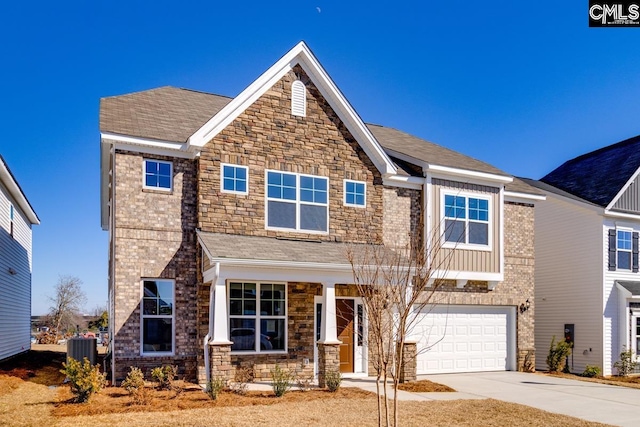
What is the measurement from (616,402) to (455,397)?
3720 millimetres

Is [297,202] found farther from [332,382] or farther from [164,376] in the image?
[164,376]

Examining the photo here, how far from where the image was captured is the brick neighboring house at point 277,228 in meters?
13.7

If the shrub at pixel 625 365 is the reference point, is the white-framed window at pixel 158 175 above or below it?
above

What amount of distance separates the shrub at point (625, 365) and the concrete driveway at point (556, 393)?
3.97 metres

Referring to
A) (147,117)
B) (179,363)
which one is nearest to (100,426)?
(179,363)

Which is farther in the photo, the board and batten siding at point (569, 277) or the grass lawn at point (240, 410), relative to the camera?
the board and batten siding at point (569, 277)

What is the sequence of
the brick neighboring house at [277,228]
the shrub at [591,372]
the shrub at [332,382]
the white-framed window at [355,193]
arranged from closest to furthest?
the shrub at [332,382] < the brick neighboring house at [277,228] < the white-framed window at [355,193] < the shrub at [591,372]

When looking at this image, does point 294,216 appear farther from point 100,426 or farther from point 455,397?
point 100,426

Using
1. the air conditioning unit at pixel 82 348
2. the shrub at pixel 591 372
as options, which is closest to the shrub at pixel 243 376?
the air conditioning unit at pixel 82 348

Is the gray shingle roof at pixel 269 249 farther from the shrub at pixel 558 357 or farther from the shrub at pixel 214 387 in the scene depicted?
the shrub at pixel 558 357

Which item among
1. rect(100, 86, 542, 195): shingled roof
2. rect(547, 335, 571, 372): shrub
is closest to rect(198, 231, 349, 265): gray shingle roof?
rect(100, 86, 542, 195): shingled roof

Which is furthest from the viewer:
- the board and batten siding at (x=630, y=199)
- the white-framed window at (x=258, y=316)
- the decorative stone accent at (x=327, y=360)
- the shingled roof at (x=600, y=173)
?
the shingled roof at (x=600, y=173)

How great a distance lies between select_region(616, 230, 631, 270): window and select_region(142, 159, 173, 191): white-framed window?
52.3 ft

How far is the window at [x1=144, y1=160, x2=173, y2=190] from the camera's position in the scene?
1416 cm
